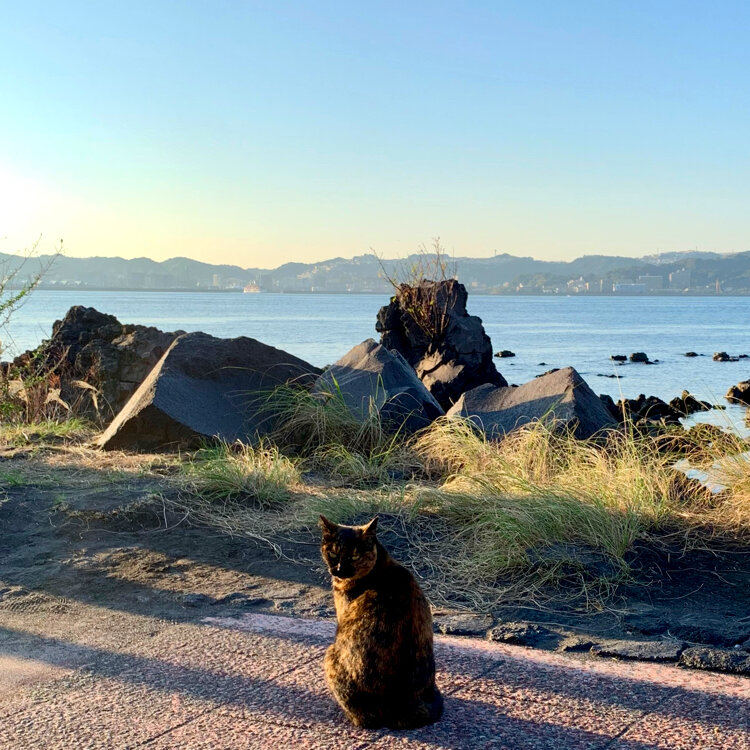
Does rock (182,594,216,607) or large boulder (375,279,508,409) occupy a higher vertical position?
large boulder (375,279,508,409)

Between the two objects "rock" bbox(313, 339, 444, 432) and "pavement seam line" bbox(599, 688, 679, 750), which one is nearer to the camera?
"pavement seam line" bbox(599, 688, 679, 750)

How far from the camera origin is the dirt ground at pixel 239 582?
15.3ft

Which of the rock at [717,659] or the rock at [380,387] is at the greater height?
the rock at [380,387]

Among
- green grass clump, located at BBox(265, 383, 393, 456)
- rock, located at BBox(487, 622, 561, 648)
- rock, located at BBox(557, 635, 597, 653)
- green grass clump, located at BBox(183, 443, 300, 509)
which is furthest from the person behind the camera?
green grass clump, located at BBox(265, 383, 393, 456)

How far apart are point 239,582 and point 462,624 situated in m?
1.49

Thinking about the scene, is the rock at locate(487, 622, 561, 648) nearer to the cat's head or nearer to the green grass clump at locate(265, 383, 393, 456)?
the cat's head

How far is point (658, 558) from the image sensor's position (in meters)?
5.72

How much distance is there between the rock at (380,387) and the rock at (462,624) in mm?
4752

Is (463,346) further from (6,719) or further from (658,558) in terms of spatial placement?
(6,719)

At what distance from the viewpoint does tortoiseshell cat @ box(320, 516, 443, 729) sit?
11.0 ft

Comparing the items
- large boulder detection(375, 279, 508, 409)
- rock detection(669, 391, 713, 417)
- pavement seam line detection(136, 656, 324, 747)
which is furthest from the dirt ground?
rock detection(669, 391, 713, 417)

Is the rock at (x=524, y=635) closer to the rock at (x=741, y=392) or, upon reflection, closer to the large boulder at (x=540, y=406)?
the large boulder at (x=540, y=406)

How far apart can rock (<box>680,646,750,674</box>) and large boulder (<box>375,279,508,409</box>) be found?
10718 mm

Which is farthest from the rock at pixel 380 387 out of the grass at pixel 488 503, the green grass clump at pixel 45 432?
the green grass clump at pixel 45 432
